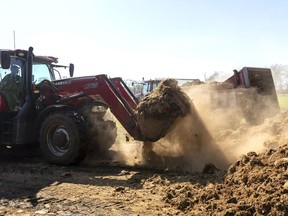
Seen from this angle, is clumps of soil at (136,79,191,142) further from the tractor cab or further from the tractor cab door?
the tractor cab door

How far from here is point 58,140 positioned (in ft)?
27.7

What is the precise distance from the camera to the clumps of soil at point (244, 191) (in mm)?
4617

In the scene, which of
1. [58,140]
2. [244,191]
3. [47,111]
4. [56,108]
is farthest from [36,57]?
[244,191]

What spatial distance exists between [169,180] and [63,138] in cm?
281

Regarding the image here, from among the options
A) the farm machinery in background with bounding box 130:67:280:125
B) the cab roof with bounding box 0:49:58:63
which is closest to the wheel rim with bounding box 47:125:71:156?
the cab roof with bounding box 0:49:58:63

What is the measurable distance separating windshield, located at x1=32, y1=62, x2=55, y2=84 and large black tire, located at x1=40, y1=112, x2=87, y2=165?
4.86ft

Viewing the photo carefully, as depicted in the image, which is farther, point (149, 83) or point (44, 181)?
point (149, 83)

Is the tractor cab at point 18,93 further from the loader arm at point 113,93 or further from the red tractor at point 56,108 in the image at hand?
the loader arm at point 113,93

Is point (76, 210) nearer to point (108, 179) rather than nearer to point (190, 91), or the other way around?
point (108, 179)

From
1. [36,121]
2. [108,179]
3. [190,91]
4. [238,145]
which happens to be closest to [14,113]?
[36,121]

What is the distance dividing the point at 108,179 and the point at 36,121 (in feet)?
8.81

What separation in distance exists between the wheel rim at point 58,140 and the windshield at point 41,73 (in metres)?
1.59

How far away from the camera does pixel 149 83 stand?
20000mm

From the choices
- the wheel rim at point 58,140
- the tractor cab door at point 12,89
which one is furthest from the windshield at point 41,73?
the wheel rim at point 58,140
